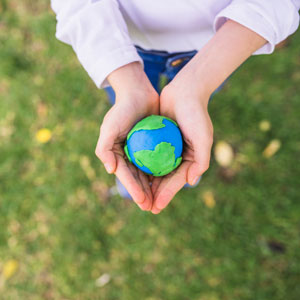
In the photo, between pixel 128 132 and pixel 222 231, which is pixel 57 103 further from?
pixel 222 231

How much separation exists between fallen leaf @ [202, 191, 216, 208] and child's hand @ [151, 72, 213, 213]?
104 cm

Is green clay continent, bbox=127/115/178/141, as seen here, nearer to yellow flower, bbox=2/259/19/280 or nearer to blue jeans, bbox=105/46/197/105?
blue jeans, bbox=105/46/197/105

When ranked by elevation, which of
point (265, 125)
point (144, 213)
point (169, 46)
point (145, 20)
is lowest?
point (144, 213)

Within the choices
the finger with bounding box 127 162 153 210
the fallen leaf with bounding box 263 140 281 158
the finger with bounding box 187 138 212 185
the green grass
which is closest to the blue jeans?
the finger with bounding box 187 138 212 185

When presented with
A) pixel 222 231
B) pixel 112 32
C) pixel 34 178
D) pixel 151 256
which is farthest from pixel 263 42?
pixel 34 178

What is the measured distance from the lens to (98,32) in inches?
55.5

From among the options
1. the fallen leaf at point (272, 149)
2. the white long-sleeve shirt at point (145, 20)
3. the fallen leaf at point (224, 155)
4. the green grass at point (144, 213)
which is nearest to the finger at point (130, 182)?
the white long-sleeve shirt at point (145, 20)

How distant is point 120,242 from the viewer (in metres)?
2.58

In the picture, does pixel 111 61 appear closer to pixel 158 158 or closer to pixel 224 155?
pixel 158 158

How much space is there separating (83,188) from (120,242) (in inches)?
24.0

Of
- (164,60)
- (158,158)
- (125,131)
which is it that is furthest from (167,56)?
(158,158)

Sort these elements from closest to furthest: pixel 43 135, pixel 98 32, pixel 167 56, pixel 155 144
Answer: pixel 98 32
pixel 155 144
pixel 167 56
pixel 43 135

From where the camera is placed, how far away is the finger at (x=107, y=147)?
1476mm

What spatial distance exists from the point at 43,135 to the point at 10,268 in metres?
1.27
